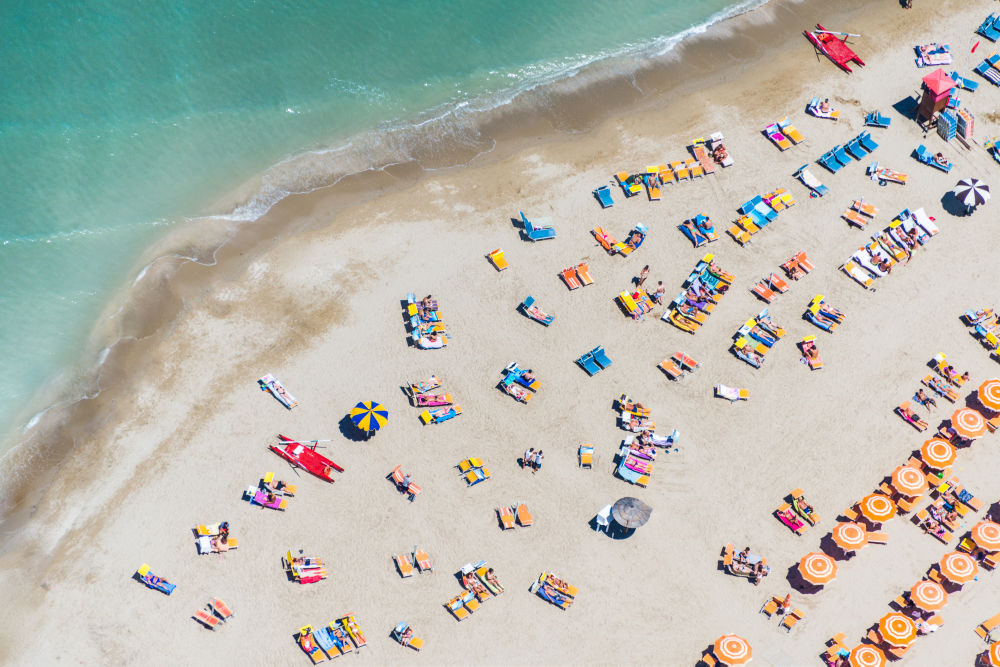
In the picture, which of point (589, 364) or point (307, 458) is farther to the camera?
point (589, 364)

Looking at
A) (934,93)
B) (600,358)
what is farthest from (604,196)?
(934,93)

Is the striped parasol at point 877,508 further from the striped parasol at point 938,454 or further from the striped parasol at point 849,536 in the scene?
the striped parasol at point 938,454

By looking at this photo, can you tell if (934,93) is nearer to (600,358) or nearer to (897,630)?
(600,358)

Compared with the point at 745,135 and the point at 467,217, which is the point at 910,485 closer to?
the point at 745,135

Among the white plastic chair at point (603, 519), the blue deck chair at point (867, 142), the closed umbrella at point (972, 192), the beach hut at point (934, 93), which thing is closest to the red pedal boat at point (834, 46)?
the beach hut at point (934, 93)

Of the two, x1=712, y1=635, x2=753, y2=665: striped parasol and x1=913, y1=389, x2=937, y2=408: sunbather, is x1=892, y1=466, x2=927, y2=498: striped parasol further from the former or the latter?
x1=712, y1=635, x2=753, y2=665: striped parasol

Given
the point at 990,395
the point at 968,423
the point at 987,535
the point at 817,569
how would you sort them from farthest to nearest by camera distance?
1. the point at 990,395
2. the point at 968,423
3. the point at 987,535
4. the point at 817,569

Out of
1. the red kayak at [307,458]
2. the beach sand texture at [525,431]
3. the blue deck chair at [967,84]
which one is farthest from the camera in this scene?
the blue deck chair at [967,84]
